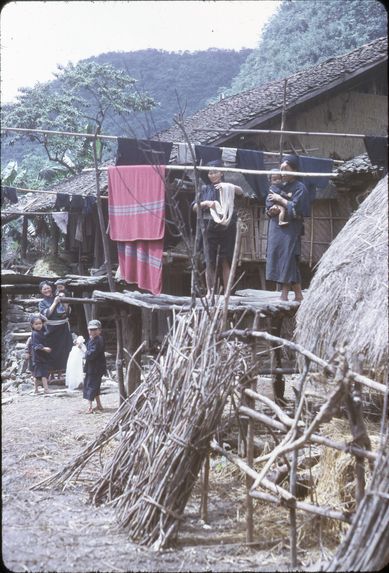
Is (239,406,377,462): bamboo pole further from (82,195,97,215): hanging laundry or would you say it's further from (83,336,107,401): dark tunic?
(82,195,97,215): hanging laundry

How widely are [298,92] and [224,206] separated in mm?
6436

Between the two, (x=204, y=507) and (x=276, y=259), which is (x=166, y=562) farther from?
(x=276, y=259)

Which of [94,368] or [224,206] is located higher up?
[224,206]

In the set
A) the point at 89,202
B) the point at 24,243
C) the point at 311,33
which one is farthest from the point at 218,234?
the point at 311,33

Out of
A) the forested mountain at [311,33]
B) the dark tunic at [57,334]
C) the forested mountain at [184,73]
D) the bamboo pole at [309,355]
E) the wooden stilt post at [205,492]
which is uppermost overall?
the forested mountain at [184,73]

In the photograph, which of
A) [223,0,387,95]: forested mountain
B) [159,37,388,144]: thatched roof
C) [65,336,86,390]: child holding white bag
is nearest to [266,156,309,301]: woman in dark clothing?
[65,336,86,390]: child holding white bag

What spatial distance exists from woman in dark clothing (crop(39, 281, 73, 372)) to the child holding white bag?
15cm

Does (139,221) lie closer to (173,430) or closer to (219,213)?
(219,213)

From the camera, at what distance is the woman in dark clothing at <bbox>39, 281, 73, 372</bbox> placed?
35.7ft

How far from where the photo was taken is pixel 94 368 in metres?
9.47

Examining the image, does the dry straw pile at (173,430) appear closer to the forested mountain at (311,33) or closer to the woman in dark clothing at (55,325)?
the woman in dark clothing at (55,325)

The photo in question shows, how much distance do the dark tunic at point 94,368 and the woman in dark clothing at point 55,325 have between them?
140 cm

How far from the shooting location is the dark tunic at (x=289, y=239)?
7.32m

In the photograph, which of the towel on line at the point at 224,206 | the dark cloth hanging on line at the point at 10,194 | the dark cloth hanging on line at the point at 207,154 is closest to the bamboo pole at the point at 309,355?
the towel on line at the point at 224,206
